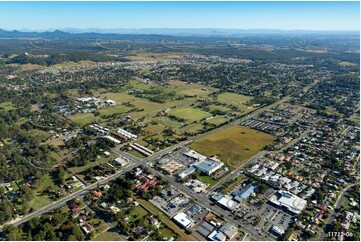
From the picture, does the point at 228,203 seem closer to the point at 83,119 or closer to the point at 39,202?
the point at 39,202

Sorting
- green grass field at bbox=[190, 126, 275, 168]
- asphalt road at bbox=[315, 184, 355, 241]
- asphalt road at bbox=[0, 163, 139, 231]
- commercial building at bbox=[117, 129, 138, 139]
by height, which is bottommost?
asphalt road at bbox=[315, 184, 355, 241]

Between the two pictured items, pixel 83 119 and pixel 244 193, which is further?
pixel 83 119

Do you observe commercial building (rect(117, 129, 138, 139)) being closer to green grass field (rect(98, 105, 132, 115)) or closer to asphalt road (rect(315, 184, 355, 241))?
green grass field (rect(98, 105, 132, 115))

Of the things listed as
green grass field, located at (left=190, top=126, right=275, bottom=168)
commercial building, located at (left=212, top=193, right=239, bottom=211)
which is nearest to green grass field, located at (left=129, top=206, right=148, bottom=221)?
commercial building, located at (left=212, top=193, right=239, bottom=211)

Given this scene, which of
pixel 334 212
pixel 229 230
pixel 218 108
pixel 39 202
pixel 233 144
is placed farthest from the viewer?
pixel 218 108

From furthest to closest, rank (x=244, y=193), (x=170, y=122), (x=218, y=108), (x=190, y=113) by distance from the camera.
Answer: (x=218, y=108) < (x=190, y=113) < (x=170, y=122) < (x=244, y=193)

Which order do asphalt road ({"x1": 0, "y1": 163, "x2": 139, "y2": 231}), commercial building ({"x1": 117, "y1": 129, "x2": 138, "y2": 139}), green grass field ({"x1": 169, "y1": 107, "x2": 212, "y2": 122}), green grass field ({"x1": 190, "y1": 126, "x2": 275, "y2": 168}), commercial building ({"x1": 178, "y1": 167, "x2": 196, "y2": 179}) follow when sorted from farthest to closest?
green grass field ({"x1": 169, "y1": 107, "x2": 212, "y2": 122}), commercial building ({"x1": 117, "y1": 129, "x2": 138, "y2": 139}), green grass field ({"x1": 190, "y1": 126, "x2": 275, "y2": 168}), commercial building ({"x1": 178, "y1": 167, "x2": 196, "y2": 179}), asphalt road ({"x1": 0, "y1": 163, "x2": 139, "y2": 231})

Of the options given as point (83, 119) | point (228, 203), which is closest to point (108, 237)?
point (228, 203)
